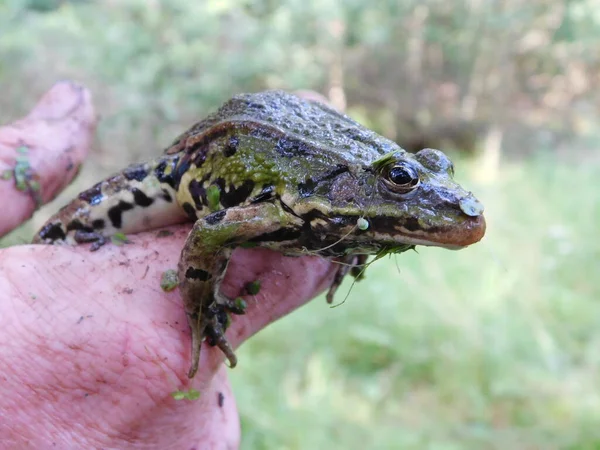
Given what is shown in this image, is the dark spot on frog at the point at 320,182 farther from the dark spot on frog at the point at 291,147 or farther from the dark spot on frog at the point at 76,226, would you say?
the dark spot on frog at the point at 76,226

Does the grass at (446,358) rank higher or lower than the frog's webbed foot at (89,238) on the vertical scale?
lower

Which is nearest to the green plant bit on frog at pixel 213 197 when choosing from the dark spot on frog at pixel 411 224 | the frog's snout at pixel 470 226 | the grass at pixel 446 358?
the dark spot on frog at pixel 411 224

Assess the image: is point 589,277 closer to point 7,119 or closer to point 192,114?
point 192,114

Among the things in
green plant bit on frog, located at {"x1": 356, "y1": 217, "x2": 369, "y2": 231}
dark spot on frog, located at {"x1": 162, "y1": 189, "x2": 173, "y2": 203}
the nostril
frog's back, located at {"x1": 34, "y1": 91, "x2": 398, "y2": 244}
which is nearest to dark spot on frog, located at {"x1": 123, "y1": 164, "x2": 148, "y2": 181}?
frog's back, located at {"x1": 34, "y1": 91, "x2": 398, "y2": 244}

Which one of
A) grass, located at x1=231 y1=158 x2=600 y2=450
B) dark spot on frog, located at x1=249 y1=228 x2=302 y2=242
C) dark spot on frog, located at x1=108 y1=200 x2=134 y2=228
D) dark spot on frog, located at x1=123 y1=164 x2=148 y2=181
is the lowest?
grass, located at x1=231 y1=158 x2=600 y2=450

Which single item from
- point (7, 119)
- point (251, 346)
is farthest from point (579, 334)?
point (7, 119)

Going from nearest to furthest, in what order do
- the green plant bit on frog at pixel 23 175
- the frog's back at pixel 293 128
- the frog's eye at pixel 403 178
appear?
the frog's eye at pixel 403 178 → the frog's back at pixel 293 128 → the green plant bit on frog at pixel 23 175

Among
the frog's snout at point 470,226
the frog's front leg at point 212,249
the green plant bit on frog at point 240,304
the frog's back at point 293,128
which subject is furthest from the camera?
the green plant bit on frog at point 240,304

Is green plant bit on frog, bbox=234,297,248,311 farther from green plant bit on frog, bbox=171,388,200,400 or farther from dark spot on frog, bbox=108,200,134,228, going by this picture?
dark spot on frog, bbox=108,200,134,228
